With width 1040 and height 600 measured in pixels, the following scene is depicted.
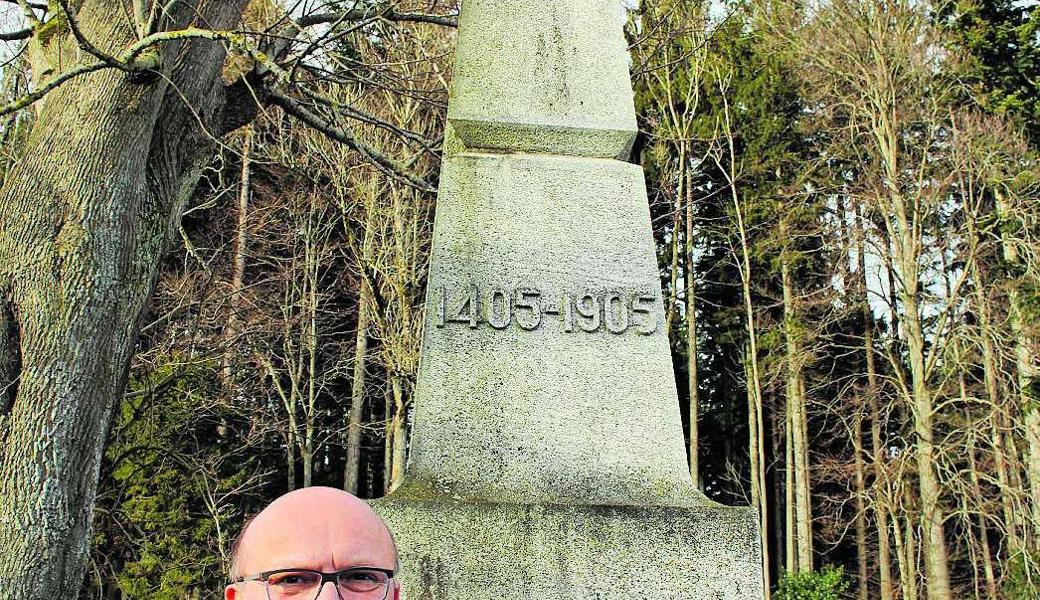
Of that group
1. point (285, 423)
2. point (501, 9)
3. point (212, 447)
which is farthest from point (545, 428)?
point (285, 423)

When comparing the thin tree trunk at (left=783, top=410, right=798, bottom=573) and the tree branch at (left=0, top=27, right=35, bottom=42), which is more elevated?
the tree branch at (left=0, top=27, right=35, bottom=42)

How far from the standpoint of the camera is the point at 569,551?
3.01 m

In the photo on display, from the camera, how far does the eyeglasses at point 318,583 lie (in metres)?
1.42

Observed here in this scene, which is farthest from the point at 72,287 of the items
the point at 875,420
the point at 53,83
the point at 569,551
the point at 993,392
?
the point at 875,420

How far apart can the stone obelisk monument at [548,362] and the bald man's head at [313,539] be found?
1.50m

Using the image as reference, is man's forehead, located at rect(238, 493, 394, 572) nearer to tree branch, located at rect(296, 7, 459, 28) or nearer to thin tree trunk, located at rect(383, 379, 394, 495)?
tree branch, located at rect(296, 7, 459, 28)

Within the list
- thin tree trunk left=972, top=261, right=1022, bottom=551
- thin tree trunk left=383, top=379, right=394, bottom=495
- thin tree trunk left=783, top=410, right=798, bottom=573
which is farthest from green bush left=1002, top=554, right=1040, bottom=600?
thin tree trunk left=383, top=379, right=394, bottom=495

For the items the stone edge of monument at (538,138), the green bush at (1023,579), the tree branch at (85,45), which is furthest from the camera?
the green bush at (1023,579)

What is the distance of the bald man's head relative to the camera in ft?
4.70

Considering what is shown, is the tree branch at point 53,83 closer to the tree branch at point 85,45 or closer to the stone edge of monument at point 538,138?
the tree branch at point 85,45

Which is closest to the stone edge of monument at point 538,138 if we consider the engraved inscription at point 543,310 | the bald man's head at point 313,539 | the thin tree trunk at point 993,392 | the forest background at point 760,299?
the engraved inscription at point 543,310

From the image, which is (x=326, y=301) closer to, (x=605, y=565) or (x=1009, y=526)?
(x=1009, y=526)

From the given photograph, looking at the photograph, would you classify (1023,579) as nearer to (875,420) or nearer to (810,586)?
(810,586)

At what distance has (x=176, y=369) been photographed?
13312 mm
